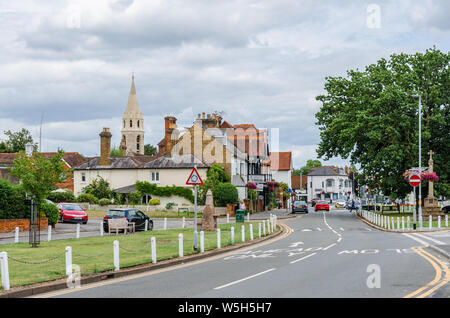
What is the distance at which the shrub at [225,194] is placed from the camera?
5653 cm

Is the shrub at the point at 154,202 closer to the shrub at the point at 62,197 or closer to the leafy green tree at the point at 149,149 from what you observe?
the shrub at the point at 62,197

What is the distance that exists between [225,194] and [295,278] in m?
42.9

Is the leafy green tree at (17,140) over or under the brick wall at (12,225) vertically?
over

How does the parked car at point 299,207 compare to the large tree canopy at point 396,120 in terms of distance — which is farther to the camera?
the parked car at point 299,207

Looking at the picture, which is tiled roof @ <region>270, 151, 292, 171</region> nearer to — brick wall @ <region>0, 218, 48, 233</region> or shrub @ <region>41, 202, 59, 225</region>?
shrub @ <region>41, 202, 59, 225</region>

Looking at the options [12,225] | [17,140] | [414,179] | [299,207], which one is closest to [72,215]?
[12,225]

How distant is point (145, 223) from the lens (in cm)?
3500

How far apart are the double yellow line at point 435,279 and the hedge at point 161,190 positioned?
4251cm

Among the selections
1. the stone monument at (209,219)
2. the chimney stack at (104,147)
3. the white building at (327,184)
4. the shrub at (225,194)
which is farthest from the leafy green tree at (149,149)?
the stone monument at (209,219)

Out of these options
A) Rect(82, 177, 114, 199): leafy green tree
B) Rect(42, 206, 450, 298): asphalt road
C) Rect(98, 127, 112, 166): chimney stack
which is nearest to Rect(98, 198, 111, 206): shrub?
Rect(82, 177, 114, 199): leafy green tree

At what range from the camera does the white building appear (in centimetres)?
14450
